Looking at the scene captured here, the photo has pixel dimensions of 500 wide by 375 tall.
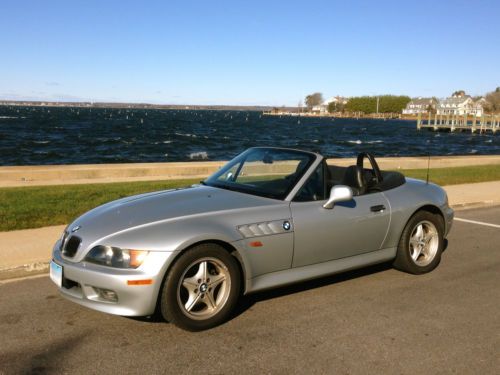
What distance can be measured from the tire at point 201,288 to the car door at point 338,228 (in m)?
0.71

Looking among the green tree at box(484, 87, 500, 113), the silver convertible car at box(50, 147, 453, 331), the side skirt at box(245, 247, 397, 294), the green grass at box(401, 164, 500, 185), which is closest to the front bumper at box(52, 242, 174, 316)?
the silver convertible car at box(50, 147, 453, 331)

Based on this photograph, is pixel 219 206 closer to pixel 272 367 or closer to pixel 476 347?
pixel 272 367

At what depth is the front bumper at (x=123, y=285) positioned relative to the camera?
150 inches

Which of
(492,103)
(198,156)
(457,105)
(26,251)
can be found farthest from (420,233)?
(457,105)

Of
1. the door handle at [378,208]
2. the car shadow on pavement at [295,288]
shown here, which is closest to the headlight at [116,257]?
the car shadow on pavement at [295,288]

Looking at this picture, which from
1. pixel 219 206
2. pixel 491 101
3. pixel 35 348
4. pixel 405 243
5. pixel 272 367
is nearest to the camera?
pixel 272 367

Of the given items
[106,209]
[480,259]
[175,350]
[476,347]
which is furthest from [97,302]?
[480,259]

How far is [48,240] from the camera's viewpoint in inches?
267

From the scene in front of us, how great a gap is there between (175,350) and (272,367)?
727mm

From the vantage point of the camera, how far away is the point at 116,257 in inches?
153

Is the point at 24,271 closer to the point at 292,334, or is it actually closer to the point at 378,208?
the point at 292,334

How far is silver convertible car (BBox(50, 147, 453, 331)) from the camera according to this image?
390 cm

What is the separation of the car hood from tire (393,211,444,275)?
6.04 ft

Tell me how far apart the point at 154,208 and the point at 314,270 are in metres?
1.56
